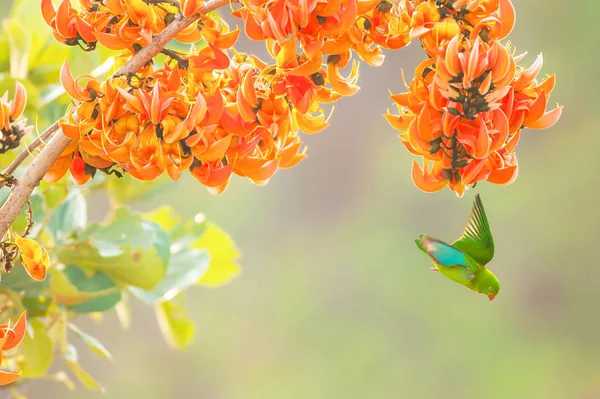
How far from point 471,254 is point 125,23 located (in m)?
0.20

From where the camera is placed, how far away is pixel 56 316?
0.61 meters

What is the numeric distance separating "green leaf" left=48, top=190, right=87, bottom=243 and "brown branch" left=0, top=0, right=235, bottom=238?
23cm

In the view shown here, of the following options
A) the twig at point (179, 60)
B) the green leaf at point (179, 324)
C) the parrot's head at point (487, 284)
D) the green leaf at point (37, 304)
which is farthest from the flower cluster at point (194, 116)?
the green leaf at point (179, 324)

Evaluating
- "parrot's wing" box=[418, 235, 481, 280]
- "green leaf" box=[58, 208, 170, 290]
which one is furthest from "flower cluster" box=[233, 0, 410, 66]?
"green leaf" box=[58, 208, 170, 290]

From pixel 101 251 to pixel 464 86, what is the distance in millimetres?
328

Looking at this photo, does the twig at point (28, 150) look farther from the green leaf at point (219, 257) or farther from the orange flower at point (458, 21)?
the green leaf at point (219, 257)

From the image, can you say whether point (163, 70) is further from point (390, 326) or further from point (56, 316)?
point (390, 326)

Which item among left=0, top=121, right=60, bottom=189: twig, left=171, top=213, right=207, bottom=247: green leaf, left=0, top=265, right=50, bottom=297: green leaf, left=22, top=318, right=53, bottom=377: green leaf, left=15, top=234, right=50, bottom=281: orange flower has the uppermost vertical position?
left=171, top=213, right=207, bottom=247: green leaf

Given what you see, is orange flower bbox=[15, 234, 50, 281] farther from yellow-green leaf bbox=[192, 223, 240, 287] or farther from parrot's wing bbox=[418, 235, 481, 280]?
yellow-green leaf bbox=[192, 223, 240, 287]

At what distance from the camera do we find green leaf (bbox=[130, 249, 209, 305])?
62 centimetres

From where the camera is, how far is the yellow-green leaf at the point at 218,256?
75cm

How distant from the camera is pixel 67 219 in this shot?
608mm

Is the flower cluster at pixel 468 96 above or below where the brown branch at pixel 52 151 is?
above

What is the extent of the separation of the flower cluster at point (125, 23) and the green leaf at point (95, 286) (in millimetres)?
226
